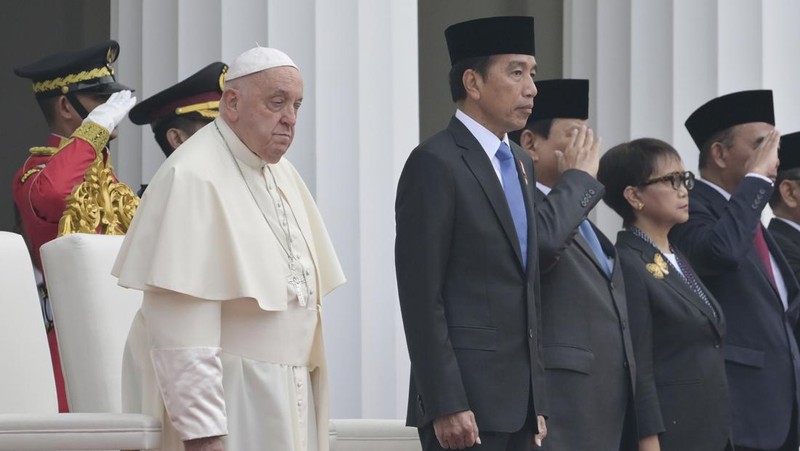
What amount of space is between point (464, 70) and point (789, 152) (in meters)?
2.23

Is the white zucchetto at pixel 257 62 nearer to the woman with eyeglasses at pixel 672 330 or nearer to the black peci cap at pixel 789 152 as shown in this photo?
the woman with eyeglasses at pixel 672 330

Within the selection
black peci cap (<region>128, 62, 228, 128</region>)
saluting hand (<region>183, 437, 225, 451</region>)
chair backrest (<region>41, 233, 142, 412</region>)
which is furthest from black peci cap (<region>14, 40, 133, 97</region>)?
saluting hand (<region>183, 437, 225, 451</region>)

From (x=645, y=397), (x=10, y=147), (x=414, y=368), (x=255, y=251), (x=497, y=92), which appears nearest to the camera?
(x=255, y=251)

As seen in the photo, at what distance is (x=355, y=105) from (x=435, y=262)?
1.48 m

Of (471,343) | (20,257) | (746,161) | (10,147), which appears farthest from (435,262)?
(10,147)

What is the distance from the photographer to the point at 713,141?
241 inches

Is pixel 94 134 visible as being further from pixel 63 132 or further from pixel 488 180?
pixel 488 180

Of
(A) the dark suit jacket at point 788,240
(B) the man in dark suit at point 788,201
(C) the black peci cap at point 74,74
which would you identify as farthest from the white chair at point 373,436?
(B) the man in dark suit at point 788,201

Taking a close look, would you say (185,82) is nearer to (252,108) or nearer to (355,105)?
(355,105)

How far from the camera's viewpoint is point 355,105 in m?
5.74

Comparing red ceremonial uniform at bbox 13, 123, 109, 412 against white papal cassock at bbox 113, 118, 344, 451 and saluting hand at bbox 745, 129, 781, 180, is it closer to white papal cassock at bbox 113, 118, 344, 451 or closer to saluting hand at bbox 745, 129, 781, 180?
white papal cassock at bbox 113, 118, 344, 451

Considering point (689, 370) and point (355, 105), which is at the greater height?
point (355, 105)

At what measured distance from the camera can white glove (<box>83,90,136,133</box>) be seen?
521 centimetres

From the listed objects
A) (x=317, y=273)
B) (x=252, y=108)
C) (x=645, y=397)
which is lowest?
(x=645, y=397)
